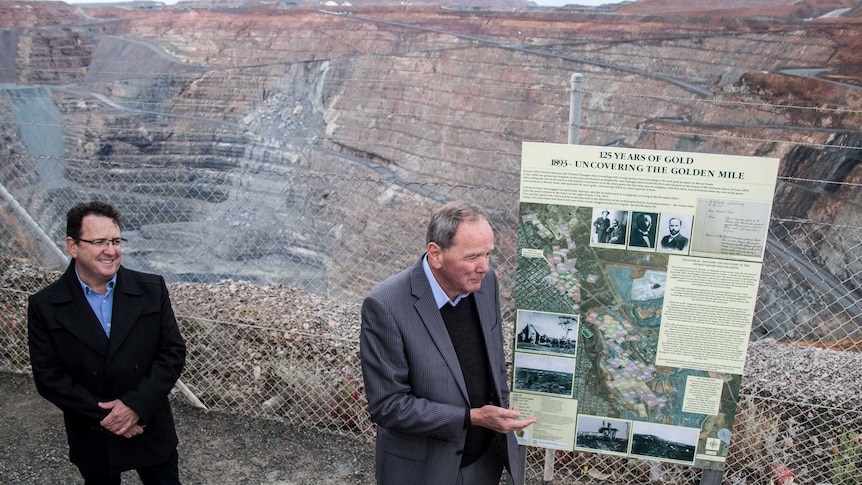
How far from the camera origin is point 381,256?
1562cm

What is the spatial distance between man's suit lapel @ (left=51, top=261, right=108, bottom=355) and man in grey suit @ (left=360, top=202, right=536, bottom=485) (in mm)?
1115

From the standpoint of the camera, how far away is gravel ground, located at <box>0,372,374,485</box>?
10.9 feet

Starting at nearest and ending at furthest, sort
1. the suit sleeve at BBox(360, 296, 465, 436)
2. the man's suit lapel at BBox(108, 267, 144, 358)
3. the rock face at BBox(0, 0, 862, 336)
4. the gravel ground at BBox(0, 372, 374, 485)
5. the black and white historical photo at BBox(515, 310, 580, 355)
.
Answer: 1. the suit sleeve at BBox(360, 296, 465, 436)
2. the man's suit lapel at BBox(108, 267, 144, 358)
3. the black and white historical photo at BBox(515, 310, 580, 355)
4. the gravel ground at BBox(0, 372, 374, 485)
5. the rock face at BBox(0, 0, 862, 336)

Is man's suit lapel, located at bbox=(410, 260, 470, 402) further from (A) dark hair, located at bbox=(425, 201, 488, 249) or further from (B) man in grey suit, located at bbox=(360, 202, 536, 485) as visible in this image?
(A) dark hair, located at bbox=(425, 201, 488, 249)

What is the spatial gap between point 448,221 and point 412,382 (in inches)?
21.8

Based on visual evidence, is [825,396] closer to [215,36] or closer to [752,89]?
[752,89]

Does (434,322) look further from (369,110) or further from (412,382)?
(369,110)

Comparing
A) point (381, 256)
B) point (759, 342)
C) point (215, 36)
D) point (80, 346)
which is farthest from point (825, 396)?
point (215, 36)

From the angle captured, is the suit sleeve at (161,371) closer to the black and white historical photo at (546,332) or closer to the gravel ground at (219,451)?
the gravel ground at (219,451)

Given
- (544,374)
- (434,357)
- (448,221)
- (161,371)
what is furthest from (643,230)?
(161,371)

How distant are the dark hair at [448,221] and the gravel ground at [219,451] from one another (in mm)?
1968

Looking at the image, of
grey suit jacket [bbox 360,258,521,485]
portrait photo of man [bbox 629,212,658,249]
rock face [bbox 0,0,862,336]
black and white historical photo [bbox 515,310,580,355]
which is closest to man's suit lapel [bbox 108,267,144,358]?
grey suit jacket [bbox 360,258,521,485]

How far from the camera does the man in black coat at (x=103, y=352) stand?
2.28m

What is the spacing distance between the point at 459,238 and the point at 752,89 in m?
18.2
